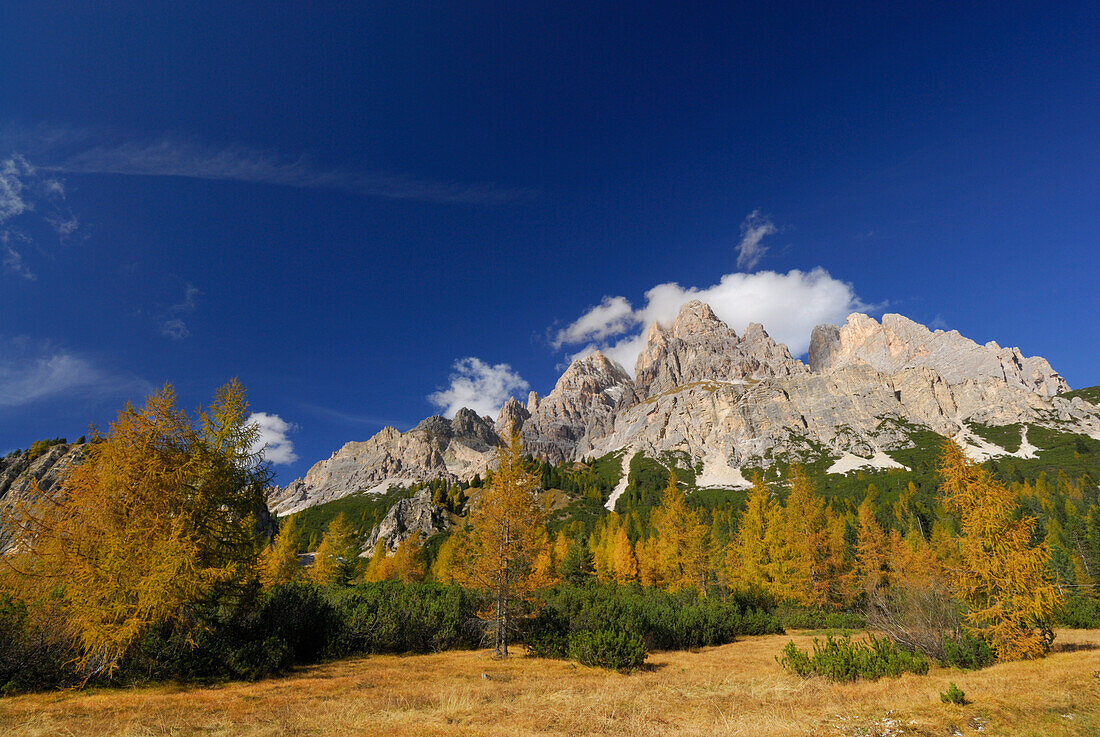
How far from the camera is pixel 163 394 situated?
15.2 m

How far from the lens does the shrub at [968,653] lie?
567 inches

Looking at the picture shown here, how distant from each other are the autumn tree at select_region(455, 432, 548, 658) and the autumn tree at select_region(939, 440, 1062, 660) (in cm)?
1686

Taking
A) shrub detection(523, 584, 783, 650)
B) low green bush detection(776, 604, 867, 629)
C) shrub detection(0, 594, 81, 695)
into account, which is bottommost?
low green bush detection(776, 604, 867, 629)

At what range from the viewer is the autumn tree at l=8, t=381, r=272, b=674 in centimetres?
1242

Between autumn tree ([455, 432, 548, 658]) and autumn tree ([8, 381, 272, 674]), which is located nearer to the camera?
autumn tree ([8, 381, 272, 674])

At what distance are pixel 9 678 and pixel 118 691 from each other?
8.42 ft

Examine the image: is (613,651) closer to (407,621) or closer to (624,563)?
(407,621)

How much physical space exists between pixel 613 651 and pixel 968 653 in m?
11.8

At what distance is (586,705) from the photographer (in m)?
10.0

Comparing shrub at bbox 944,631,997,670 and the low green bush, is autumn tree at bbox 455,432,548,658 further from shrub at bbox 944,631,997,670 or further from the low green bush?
the low green bush

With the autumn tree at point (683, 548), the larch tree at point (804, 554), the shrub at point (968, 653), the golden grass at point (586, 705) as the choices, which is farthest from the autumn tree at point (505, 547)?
the larch tree at point (804, 554)

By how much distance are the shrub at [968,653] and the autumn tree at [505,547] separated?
14.8m

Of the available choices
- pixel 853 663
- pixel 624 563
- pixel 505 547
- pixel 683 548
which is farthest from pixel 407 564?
pixel 853 663

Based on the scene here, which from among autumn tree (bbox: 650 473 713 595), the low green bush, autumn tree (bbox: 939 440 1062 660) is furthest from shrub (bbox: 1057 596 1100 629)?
autumn tree (bbox: 650 473 713 595)
